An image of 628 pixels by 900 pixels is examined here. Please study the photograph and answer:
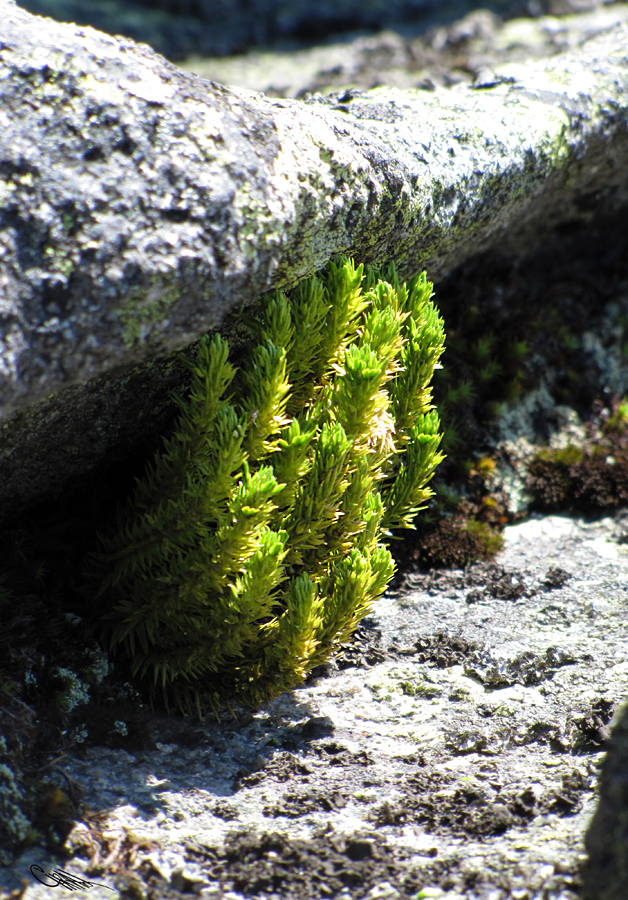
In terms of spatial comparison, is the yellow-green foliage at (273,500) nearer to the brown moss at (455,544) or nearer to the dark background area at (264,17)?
the brown moss at (455,544)

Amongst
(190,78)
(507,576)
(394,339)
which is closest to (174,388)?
(394,339)

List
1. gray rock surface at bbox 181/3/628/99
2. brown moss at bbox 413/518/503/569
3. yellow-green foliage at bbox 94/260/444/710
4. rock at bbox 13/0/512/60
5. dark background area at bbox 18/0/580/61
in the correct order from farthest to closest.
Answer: rock at bbox 13/0/512/60
dark background area at bbox 18/0/580/61
gray rock surface at bbox 181/3/628/99
brown moss at bbox 413/518/503/569
yellow-green foliage at bbox 94/260/444/710

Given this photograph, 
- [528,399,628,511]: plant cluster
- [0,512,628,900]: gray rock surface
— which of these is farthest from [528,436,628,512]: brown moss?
[0,512,628,900]: gray rock surface

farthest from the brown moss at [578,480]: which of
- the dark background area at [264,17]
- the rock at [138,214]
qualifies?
the dark background area at [264,17]

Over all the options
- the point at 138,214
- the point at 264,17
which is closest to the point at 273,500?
the point at 138,214

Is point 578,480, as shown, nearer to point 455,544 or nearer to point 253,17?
point 455,544

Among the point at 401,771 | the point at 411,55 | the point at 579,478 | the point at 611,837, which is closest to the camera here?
the point at 611,837

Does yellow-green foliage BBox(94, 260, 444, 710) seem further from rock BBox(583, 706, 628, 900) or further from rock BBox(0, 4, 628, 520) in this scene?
rock BBox(583, 706, 628, 900)
